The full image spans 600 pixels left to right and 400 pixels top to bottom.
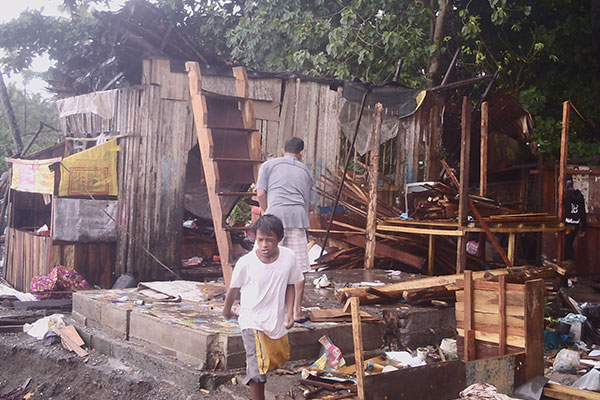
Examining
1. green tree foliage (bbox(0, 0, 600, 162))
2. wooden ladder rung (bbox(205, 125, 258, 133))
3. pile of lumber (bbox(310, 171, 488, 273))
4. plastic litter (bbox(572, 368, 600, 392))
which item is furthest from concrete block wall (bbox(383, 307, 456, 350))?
green tree foliage (bbox(0, 0, 600, 162))

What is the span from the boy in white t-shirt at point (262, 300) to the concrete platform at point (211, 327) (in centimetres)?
89

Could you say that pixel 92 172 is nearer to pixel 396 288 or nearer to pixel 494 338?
pixel 396 288

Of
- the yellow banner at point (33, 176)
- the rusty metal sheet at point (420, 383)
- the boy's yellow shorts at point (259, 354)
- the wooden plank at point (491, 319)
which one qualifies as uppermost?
the yellow banner at point (33, 176)

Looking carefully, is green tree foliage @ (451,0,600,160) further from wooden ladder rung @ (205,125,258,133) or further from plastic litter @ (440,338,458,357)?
plastic litter @ (440,338,458,357)

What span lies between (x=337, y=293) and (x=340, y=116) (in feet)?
16.8

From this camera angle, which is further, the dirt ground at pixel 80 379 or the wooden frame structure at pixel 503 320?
the dirt ground at pixel 80 379

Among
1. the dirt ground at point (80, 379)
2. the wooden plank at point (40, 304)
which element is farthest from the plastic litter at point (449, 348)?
the wooden plank at point (40, 304)

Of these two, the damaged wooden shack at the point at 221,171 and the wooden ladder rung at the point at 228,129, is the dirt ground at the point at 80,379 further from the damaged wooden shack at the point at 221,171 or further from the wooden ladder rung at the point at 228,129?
the wooden ladder rung at the point at 228,129

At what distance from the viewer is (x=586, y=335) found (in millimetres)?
6945

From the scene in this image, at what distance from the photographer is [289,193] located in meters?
6.08

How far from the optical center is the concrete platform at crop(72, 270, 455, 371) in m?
5.18

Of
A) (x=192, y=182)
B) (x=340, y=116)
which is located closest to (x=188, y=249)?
(x=192, y=182)

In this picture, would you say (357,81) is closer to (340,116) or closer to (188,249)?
(340,116)

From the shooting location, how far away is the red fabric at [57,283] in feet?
29.7
